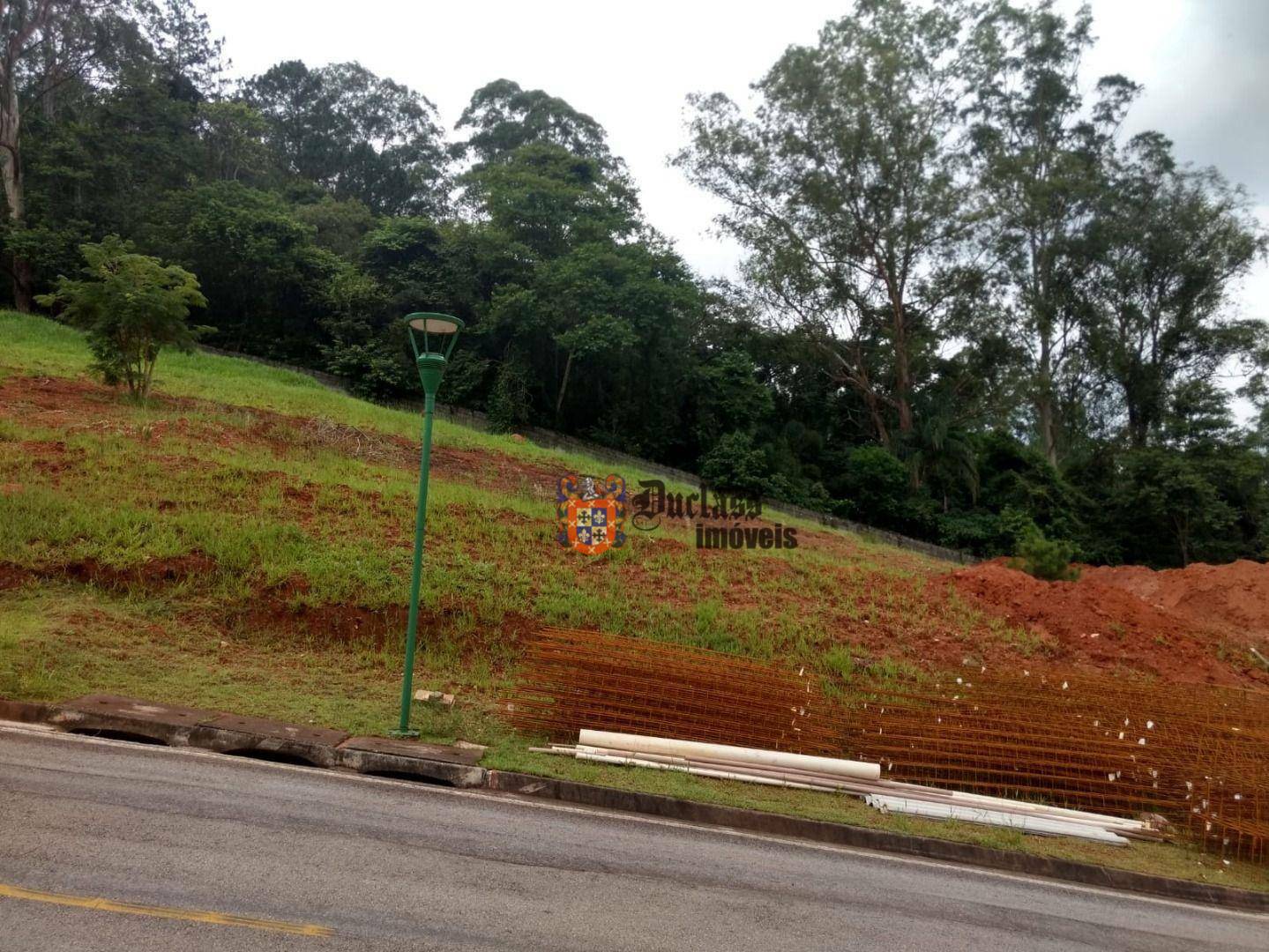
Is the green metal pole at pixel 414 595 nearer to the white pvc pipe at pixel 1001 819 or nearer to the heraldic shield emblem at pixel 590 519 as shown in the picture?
the white pvc pipe at pixel 1001 819

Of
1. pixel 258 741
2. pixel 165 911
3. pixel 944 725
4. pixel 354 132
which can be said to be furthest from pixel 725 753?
pixel 354 132

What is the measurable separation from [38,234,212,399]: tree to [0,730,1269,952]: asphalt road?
36.5 feet

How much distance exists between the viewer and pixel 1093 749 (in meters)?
8.03

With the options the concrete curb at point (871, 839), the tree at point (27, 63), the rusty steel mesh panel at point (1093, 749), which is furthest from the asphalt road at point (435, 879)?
the tree at point (27, 63)

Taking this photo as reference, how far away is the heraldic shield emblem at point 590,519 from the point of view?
43.2 feet

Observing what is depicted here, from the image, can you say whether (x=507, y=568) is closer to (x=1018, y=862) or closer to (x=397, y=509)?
(x=397, y=509)

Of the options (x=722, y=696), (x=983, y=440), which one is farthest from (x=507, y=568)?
(x=983, y=440)

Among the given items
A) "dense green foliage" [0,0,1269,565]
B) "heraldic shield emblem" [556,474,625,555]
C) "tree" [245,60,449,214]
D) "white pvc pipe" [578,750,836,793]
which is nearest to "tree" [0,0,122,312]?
"dense green foliage" [0,0,1269,565]

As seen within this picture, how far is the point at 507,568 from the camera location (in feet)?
38.3

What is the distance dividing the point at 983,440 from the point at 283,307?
1097 inches

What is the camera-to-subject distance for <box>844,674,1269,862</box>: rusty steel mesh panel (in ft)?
24.7

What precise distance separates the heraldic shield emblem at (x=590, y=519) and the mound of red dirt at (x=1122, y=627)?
19.3 ft

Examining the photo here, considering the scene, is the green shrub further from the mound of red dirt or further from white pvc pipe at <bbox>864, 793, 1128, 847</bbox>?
white pvc pipe at <bbox>864, 793, 1128, 847</bbox>

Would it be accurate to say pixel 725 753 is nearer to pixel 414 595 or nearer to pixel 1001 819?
pixel 1001 819
